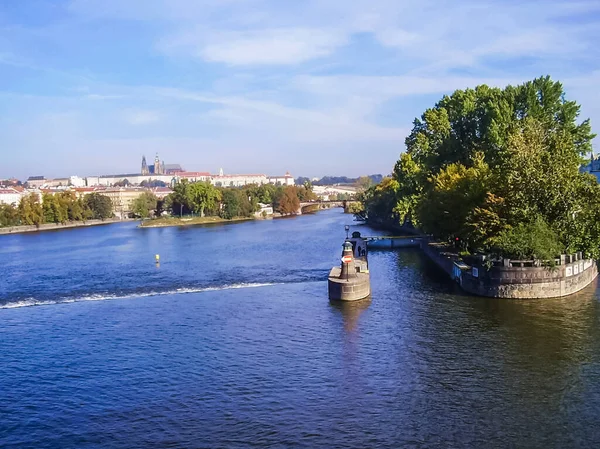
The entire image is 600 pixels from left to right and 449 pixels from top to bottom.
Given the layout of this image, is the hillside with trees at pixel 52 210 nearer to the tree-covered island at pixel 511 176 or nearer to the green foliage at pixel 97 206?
the green foliage at pixel 97 206

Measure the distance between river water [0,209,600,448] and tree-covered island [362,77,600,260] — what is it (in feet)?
14.4

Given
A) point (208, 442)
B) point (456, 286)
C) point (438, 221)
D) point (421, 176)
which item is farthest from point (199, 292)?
point (421, 176)

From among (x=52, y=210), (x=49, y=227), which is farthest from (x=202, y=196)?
(x=49, y=227)

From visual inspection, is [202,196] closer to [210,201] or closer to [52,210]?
[210,201]

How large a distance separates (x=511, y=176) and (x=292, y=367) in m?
23.3

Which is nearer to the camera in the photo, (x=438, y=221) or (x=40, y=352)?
(x=40, y=352)

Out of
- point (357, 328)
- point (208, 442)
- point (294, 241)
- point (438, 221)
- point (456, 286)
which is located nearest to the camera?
point (208, 442)

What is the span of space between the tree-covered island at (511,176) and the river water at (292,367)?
14.4ft

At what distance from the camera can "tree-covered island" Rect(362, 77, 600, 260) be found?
1656 inches

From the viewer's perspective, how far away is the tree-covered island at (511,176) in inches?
1656

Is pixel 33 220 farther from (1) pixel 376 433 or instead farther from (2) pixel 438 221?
(1) pixel 376 433

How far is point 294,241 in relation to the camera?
292 ft

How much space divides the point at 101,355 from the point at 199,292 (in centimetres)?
1612

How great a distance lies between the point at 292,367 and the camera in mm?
27391
